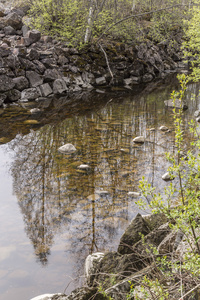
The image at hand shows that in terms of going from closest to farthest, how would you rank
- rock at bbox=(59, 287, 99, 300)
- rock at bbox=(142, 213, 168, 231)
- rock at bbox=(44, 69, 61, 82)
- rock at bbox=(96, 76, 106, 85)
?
rock at bbox=(59, 287, 99, 300)
rock at bbox=(142, 213, 168, 231)
rock at bbox=(44, 69, 61, 82)
rock at bbox=(96, 76, 106, 85)

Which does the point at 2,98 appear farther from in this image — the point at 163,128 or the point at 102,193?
the point at 102,193

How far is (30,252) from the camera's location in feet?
16.6

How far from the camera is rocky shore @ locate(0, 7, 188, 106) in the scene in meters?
16.2

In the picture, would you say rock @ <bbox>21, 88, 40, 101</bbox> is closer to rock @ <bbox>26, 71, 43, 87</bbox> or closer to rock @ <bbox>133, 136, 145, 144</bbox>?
rock @ <bbox>26, 71, 43, 87</bbox>

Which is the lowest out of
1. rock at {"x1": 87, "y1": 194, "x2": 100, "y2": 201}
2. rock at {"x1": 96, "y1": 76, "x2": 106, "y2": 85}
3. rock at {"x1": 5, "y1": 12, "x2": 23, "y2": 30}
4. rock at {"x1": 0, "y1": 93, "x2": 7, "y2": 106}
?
rock at {"x1": 87, "y1": 194, "x2": 100, "y2": 201}

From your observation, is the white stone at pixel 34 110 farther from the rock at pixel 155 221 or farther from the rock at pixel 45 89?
the rock at pixel 155 221

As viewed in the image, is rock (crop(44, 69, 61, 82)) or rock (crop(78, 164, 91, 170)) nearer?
rock (crop(78, 164, 91, 170))

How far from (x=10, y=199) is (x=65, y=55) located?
14647 mm

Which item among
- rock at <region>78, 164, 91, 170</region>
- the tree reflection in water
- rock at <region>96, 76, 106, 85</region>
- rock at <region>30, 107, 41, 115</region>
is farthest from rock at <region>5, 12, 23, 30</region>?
rock at <region>78, 164, 91, 170</region>

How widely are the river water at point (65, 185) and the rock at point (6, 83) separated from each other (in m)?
1.73

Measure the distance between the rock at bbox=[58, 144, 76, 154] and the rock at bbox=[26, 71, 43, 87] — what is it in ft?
27.9

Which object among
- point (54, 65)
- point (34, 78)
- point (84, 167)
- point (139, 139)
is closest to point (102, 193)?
point (84, 167)

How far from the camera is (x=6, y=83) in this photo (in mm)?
15391

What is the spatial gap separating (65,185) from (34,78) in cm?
1107
